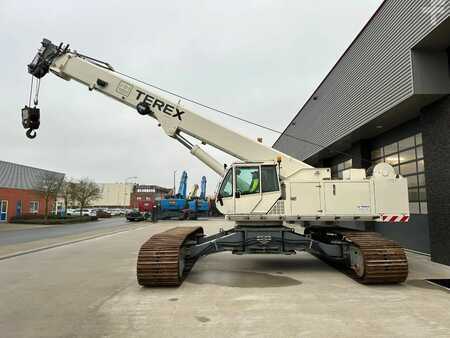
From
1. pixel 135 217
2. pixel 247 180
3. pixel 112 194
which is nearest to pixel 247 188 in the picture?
pixel 247 180

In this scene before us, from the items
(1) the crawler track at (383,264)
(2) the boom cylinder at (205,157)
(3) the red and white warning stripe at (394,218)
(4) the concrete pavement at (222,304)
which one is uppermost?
(2) the boom cylinder at (205,157)

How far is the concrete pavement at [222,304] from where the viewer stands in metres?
5.03

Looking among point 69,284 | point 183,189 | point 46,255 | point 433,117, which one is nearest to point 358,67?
point 433,117

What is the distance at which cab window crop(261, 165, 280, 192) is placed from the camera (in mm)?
9312

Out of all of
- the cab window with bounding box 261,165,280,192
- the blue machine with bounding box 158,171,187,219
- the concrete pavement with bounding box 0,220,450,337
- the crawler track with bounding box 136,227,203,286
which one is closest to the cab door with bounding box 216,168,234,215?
the cab window with bounding box 261,165,280,192

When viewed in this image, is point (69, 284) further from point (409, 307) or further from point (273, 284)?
point (409, 307)

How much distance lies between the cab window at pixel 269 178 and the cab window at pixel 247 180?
14cm

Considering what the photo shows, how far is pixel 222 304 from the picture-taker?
6.29 m

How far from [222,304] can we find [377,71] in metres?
9.95

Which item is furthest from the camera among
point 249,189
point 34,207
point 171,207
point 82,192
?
point 34,207

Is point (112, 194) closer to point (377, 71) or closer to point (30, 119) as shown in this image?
point (30, 119)

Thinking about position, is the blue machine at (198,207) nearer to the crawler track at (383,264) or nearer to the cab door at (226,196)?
the cab door at (226,196)

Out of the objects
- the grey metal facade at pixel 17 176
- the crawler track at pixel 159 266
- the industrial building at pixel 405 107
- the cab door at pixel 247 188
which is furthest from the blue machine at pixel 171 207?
the crawler track at pixel 159 266

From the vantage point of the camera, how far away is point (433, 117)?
34.7ft
